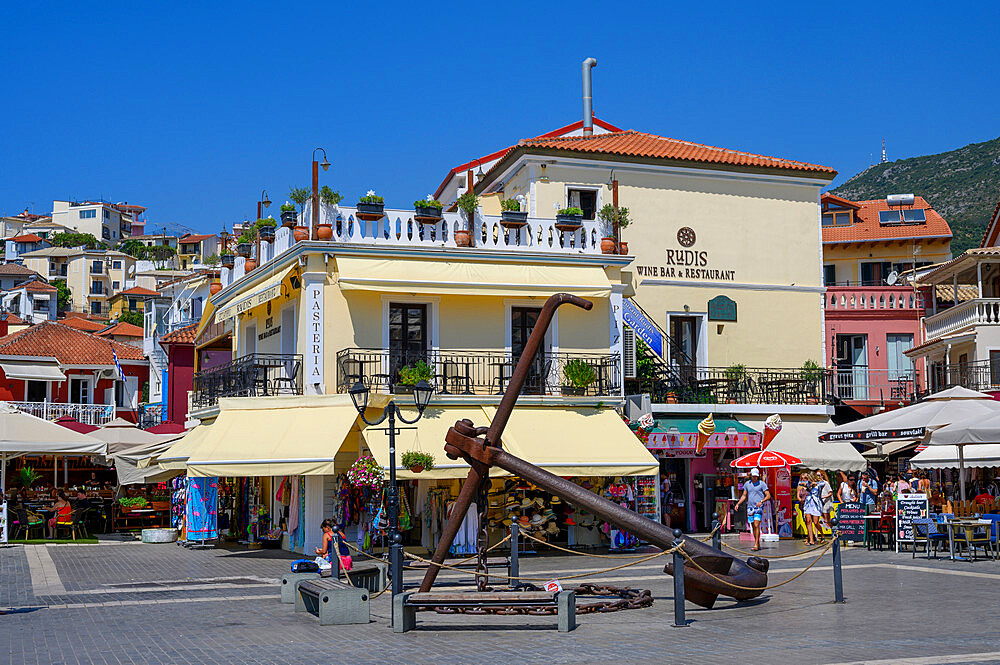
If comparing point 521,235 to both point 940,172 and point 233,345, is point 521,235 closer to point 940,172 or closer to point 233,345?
point 233,345

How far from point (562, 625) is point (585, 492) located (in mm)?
2063

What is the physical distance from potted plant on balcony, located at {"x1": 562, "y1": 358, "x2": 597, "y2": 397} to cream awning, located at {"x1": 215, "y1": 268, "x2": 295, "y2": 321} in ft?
22.6

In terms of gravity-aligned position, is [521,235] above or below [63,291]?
below

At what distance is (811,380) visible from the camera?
102ft

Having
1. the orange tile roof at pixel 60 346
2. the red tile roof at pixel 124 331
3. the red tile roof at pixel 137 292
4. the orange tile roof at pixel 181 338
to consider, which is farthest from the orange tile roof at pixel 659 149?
the red tile roof at pixel 137 292

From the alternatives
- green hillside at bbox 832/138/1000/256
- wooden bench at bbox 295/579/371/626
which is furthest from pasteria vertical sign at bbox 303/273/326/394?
green hillside at bbox 832/138/1000/256

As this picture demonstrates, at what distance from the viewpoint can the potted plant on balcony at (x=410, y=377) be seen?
949 inches

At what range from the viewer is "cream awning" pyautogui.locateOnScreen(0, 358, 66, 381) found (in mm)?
49031

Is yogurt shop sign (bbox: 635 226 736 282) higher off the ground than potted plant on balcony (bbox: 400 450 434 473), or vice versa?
yogurt shop sign (bbox: 635 226 736 282)

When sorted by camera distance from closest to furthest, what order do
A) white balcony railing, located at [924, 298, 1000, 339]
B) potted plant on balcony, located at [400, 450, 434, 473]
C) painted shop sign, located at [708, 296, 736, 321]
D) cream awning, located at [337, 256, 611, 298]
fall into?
potted plant on balcony, located at [400, 450, 434, 473]
cream awning, located at [337, 256, 611, 298]
painted shop sign, located at [708, 296, 736, 321]
white balcony railing, located at [924, 298, 1000, 339]

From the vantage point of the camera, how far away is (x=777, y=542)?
27.2m

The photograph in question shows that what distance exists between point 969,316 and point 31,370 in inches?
1568

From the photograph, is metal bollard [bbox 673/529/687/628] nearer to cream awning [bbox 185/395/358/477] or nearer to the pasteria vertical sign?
cream awning [bbox 185/395/358/477]

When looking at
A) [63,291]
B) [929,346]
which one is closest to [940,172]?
[929,346]
